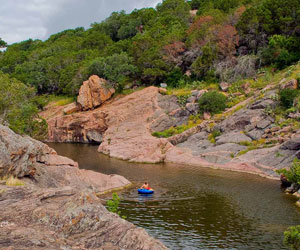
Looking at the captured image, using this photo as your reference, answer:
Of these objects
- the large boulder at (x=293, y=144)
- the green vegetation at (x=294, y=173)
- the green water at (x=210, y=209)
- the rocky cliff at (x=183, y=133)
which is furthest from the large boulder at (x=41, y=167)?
the large boulder at (x=293, y=144)

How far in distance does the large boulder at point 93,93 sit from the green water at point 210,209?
106ft

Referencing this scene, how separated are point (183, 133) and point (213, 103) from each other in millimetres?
7855

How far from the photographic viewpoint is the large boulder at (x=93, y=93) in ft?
242

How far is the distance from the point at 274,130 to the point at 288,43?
25536mm

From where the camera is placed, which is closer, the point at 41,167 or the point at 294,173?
the point at 41,167

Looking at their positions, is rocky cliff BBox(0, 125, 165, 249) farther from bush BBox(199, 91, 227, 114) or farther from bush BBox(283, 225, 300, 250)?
bush BBox(199, 91, 227, 114)

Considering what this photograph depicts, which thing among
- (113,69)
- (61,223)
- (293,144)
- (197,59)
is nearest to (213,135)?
(293,144)

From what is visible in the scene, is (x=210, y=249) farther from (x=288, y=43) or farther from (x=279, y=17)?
(x=279, y=17)

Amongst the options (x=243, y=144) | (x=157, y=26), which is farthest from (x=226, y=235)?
(x=157, y=26)

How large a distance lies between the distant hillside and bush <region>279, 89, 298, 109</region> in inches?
589

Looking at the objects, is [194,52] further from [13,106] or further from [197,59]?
[13,106]

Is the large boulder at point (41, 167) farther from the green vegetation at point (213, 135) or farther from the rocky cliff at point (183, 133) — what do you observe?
the green vegetation at point (213, 135)

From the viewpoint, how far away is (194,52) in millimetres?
75875

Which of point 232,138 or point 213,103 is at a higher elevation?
point 213,103
